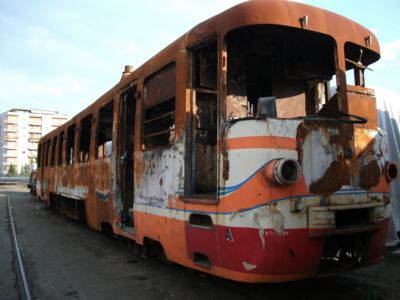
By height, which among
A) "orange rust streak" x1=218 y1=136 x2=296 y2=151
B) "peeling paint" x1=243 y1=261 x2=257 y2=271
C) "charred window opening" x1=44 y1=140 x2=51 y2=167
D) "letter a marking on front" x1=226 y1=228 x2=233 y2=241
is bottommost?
"peeling paint" x1=243 y1=261 x2=257 y2=271

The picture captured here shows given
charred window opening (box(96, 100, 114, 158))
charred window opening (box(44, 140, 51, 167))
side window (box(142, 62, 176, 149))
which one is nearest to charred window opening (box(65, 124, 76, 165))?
charred window opening (box(96, 100, 114, 158))

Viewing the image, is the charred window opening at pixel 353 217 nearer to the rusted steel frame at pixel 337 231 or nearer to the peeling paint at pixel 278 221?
the rusted steel frame at pixel 337 231

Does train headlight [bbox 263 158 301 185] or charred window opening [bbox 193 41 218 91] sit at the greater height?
charred window opening [bbox 193 41 218 91]

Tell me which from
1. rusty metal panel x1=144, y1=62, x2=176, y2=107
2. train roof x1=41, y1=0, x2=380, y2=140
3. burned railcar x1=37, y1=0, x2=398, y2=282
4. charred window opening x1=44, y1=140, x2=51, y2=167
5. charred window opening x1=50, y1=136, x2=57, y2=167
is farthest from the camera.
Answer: charred window opening x1=44, y1=140, x2=51, y2=167

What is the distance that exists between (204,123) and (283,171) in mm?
1267

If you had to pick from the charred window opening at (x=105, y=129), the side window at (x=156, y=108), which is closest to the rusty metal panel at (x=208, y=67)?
the side window at (x=156, y=108)

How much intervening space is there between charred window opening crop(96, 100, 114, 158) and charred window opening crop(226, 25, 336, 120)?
10.1 ft

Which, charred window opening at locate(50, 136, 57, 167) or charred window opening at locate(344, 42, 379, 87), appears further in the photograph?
charred window opening at locate(50, 136, 57, 167)

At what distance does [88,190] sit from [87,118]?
1.87m

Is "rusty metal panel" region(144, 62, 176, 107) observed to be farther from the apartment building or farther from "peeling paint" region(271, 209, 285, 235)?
the apartment building

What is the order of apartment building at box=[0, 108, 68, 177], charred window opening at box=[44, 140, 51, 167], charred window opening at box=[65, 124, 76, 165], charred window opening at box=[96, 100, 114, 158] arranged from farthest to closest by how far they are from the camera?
apartment building at box=[0, 108, 68, 177] < charred window opening at box=[44, 140, 51, 167] < charred window opening at box=[65, 124, 76, 165] < charred window opening at box=[96, 100, 114, 158]

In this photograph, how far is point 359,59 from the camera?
3795mm

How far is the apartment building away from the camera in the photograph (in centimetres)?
7706

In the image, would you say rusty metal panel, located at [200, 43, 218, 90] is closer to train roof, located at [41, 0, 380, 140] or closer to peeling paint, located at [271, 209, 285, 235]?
train roof, located at [41, 0, 380, 140]
